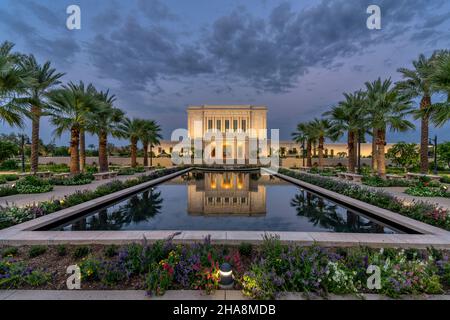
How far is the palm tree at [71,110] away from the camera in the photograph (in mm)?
13570

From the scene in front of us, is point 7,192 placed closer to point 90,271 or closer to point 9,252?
point 9,252

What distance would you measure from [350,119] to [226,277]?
66.6ft

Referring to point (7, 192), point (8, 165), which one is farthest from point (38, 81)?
point (8, 165)

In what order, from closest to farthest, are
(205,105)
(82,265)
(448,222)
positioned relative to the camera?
(82,265) → (448,222) → (205,105)

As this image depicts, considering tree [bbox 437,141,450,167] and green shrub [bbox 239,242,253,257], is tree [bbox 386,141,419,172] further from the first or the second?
green shrub [bbox 239,242,253,257]

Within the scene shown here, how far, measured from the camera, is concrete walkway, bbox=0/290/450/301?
2881mm

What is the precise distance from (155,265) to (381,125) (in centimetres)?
1710

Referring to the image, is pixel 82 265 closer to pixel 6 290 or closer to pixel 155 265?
pixel 6 290

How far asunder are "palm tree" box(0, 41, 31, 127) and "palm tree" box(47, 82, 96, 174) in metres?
4.11

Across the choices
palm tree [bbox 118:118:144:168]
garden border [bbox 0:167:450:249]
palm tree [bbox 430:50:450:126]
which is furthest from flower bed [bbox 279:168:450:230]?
palm tree [bbox 118:118:144:168]

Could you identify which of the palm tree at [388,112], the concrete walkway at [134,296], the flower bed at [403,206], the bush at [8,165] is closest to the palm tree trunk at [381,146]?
the palm tree at [388,112]

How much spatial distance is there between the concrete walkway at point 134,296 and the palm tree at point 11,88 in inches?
383

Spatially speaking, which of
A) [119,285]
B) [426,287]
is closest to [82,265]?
[119,285]
